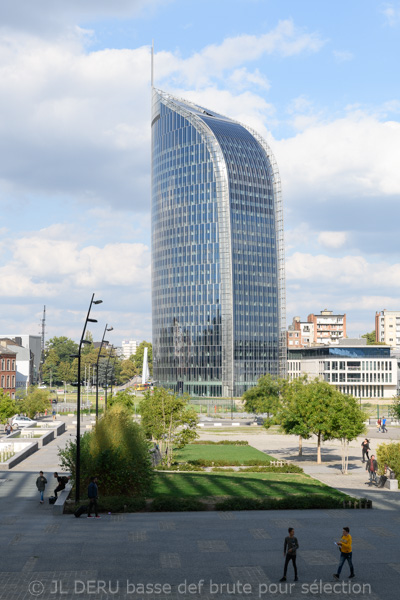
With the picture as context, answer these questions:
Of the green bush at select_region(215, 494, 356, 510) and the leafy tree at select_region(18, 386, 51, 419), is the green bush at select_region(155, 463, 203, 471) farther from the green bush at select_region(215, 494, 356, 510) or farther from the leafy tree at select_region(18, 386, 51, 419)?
the leafy tree at select_region(18, 386, 51, 419)

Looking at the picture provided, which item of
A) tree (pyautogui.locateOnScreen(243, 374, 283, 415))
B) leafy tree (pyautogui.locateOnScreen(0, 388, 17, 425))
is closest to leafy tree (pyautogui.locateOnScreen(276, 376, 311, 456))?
tree (pyautogui.locateOnScreen(243, 374, 283, 415))

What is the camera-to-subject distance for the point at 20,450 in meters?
53.3

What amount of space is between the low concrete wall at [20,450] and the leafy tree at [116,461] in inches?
487

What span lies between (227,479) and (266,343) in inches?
5346

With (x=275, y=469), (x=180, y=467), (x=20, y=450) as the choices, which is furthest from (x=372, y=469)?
(x=20, y=450)

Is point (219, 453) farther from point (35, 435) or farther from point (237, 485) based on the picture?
point (35, 435)

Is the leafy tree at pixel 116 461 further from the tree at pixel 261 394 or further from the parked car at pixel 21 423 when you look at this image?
the tree at pixel 261 394

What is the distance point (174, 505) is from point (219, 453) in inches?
967

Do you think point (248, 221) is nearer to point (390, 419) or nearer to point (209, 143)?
point (209, 143)

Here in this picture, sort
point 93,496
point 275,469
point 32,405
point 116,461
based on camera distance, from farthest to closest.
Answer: point 32,405 < point 275,469 < point 116,461 < point 93,496

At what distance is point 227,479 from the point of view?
1468 inches

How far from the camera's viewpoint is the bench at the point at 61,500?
95.1ft

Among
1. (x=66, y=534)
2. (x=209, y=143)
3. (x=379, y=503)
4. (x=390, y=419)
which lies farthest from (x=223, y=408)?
(x=66, y=534)

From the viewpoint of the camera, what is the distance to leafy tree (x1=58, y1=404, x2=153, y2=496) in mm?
31578
